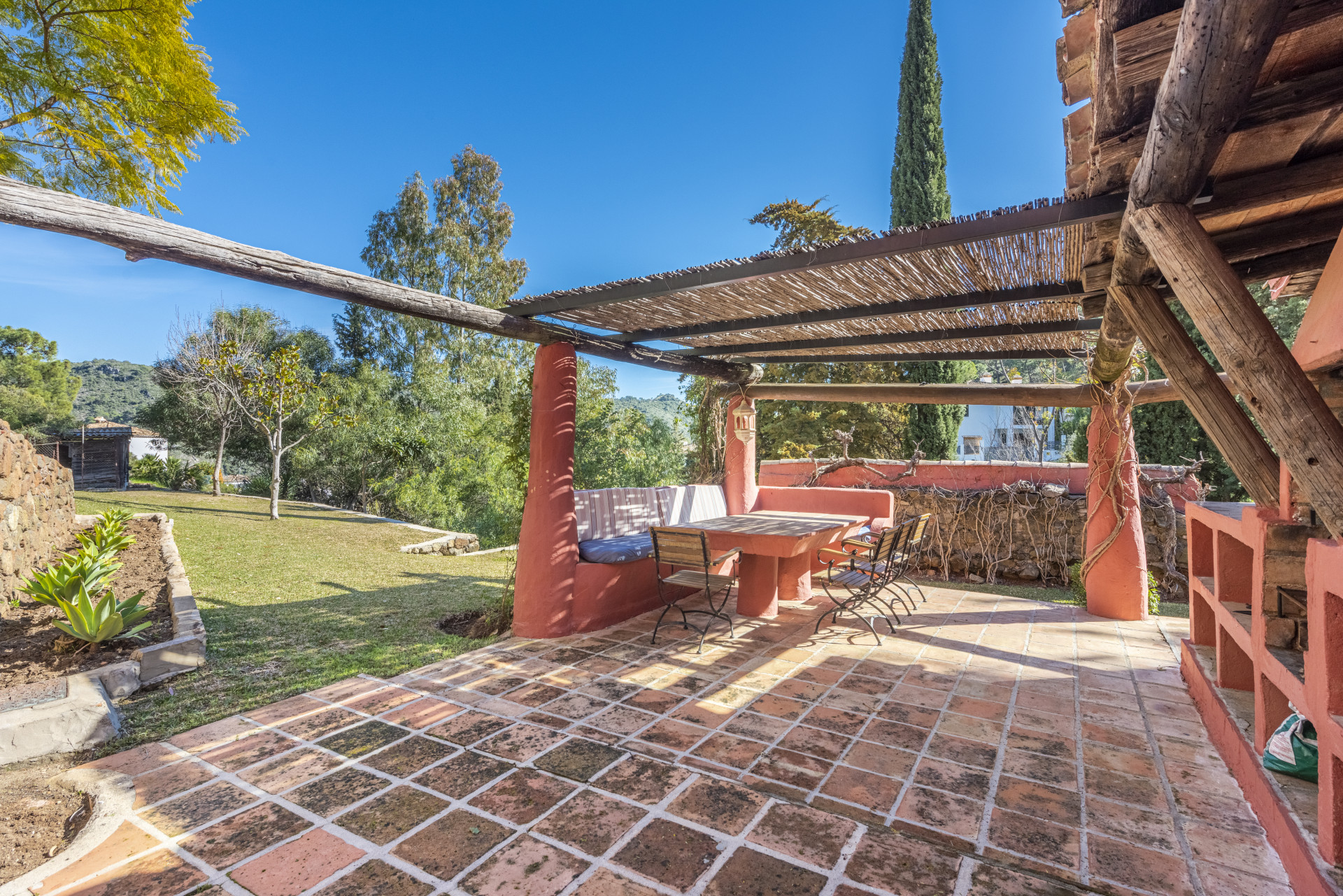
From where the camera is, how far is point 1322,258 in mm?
2850

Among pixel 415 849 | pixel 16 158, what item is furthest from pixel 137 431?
pixel 415 849

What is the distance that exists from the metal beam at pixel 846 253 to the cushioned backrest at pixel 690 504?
111 inches

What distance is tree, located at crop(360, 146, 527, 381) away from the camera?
22109mm

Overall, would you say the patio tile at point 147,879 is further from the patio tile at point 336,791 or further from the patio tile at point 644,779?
the patio tile at point 644,779

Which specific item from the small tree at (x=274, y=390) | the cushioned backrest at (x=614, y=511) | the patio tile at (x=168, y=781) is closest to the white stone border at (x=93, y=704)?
the patio tile at (x=168, y=781)

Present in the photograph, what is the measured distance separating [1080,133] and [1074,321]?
276 centimetres

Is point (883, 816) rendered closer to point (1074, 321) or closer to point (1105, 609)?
point (1074, 321)

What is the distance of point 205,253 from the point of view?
2279 mm

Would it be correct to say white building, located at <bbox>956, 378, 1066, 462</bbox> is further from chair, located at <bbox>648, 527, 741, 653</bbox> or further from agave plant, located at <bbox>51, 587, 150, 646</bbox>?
agave plant, located at <bbox>51, 587, 150, 646</bbox>

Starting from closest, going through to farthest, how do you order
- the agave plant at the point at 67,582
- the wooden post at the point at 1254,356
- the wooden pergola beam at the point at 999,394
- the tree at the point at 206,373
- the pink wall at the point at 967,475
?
the wooden post at the point at 1254,356 < the agave plant at the point at 67,582 < the wooden pergola beam at the point at 999,394 < the pink wall at the point at 967,475 < the tree at the point at 206,373

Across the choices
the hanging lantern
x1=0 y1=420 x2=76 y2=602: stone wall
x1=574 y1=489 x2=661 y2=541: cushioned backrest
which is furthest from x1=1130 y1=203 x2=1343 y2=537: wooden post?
x1=0 y1=420 x2=76 y2=602: stone wall

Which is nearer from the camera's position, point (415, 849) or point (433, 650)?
point (415, 849)

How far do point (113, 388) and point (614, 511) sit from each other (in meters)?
52.3

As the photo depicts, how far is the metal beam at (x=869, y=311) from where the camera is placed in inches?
142
